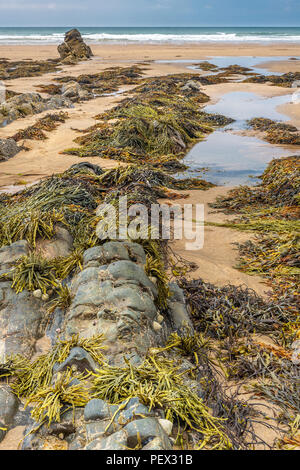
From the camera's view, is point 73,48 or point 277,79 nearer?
point 277,79

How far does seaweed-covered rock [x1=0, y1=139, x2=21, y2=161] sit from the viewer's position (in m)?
8.05

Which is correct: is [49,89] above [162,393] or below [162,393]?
above

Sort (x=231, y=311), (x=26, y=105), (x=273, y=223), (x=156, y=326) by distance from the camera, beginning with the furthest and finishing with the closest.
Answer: (x=26, y=105), (x=273, y=223), (x=231, y=311), (x=156, y=326)

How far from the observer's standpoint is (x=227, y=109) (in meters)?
13.1

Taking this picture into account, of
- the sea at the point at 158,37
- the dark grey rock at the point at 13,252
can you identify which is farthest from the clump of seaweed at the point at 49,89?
the sea at the point at 158,37

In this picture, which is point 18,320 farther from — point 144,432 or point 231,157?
point 231,157

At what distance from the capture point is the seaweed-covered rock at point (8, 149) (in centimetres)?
805

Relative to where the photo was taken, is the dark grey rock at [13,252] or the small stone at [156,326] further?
the dark grey rock at [13,252]

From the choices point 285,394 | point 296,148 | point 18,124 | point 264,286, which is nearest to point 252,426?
point 285,394

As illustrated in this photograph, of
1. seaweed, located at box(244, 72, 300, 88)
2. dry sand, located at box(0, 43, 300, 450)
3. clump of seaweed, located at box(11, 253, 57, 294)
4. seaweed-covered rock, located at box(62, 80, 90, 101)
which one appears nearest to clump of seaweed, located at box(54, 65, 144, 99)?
seaweed-covered rock, located at box(62, 80, 90, 101)

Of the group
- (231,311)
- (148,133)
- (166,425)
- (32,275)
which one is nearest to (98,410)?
(166,425)

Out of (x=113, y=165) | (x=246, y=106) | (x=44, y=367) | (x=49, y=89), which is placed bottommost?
(x=44, y=367)

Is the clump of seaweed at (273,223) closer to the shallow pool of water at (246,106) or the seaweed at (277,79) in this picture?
the shallow pool of water at (246,106)

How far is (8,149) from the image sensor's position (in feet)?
26.9
